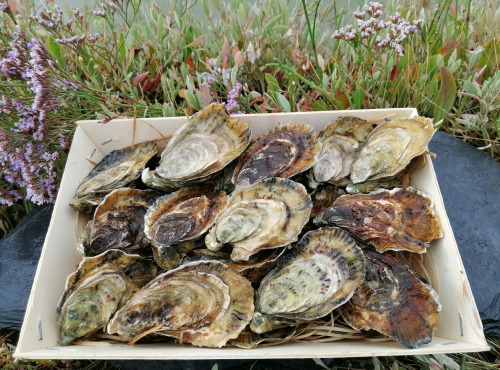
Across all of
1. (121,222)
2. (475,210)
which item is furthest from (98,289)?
(475,210)

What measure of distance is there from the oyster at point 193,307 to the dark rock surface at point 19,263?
56 cm

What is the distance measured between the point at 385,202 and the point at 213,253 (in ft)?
1.56

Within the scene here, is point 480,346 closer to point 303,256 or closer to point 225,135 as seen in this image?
point 303,256

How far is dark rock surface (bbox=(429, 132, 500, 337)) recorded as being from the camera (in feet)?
4.56

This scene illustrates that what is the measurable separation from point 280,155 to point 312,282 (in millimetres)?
372

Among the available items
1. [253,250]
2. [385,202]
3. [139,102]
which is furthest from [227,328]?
[139,102]

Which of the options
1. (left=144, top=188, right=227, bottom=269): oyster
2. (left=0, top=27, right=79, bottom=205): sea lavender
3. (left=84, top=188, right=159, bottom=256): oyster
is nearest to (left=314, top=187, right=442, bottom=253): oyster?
(left=144, top=188, right=227, bottom=269): oyster

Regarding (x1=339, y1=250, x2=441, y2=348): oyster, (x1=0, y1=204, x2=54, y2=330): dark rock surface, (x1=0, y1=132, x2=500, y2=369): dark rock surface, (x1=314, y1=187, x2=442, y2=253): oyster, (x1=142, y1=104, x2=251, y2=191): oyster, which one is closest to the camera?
(x1=339, y1=250, x2=441, y2=348): oyster

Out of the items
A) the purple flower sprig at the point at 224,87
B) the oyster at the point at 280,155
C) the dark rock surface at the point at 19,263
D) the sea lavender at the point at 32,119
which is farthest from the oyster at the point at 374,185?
the dark rock surface at the point at 19,263

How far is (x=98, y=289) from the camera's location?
1195 mm

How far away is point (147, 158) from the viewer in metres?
1.41

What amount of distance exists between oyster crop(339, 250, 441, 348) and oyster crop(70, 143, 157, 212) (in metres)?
0.70

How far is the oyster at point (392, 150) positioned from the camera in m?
1.30

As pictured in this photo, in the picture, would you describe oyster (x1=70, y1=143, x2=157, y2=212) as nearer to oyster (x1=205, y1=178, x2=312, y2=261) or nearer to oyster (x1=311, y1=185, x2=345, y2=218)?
oyster (x1=205, y1=178, x2=312, y2=261)
